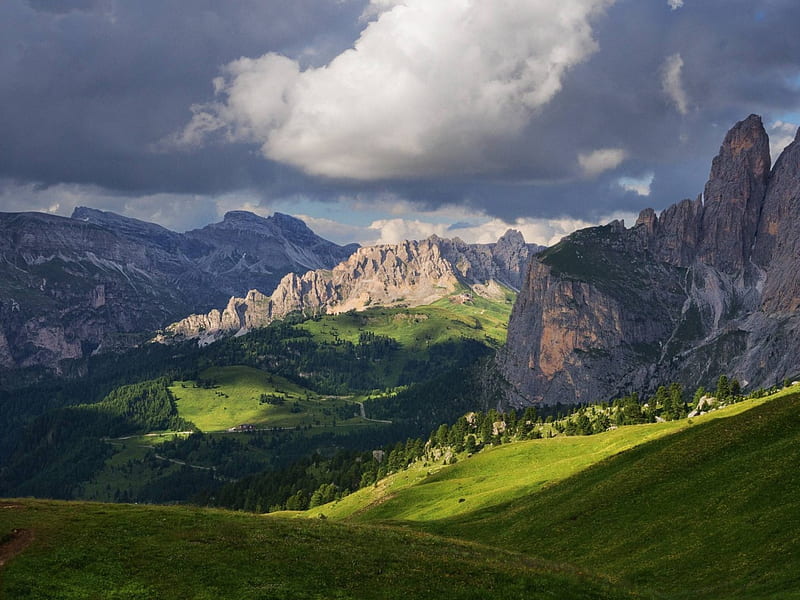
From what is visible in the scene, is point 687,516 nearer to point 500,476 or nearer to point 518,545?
point 518,545

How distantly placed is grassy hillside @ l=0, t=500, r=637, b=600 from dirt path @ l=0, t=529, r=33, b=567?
0.63 ft

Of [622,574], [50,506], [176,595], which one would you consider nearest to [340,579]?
[176,595]

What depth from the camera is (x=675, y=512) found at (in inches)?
2461

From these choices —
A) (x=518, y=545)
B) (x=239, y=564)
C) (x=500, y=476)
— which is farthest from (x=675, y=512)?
(x=500, y=476)

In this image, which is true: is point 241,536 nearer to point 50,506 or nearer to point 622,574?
point 50,506

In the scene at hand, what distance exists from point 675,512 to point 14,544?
190 feet

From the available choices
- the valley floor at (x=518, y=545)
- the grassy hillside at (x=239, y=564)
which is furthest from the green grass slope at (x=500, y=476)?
the grassy hillside at (x=239, y=564)

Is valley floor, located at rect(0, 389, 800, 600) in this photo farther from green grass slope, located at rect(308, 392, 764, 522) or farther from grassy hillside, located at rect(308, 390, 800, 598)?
green grass slope, located at rect(308, 392, 764, 522)

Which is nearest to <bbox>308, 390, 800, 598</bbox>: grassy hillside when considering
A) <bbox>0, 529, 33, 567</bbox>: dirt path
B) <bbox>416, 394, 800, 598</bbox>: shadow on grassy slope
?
<bbox>416, 394, 800, 598</bbox>: shadow on grassy slope

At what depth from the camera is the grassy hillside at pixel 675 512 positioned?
4769cm

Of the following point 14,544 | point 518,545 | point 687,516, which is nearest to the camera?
point 14,544

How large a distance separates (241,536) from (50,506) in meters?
23.0

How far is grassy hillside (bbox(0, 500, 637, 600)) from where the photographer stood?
140ft

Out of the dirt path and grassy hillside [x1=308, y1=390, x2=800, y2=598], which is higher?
the dirt path
